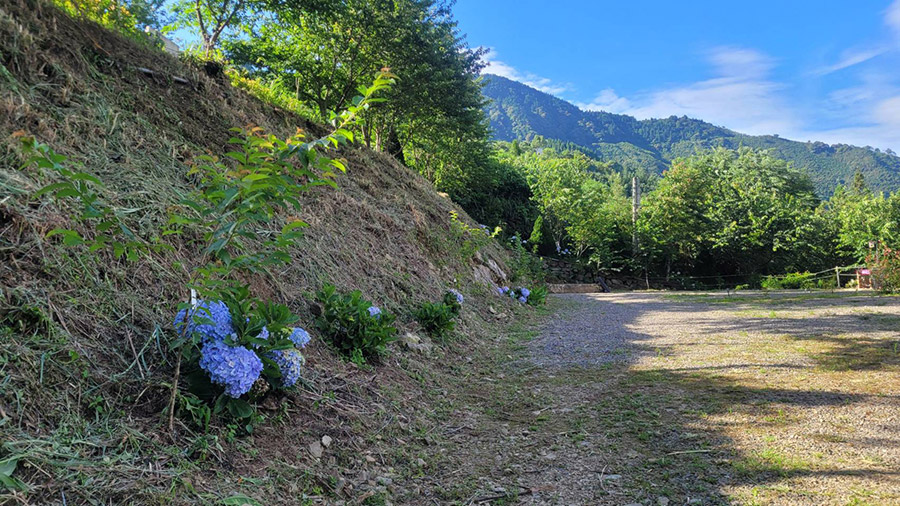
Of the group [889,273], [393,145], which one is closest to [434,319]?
[889,273]

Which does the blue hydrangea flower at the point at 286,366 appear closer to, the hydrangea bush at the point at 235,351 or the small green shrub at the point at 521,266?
the hydrangea bush at the point at 235,351

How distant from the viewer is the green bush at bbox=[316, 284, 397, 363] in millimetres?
3004

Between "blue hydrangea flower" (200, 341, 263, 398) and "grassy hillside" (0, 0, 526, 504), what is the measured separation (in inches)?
7.6

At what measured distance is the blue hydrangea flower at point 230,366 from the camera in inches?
70.1

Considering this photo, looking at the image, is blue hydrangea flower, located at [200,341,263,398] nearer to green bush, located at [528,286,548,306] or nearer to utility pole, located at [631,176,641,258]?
green bush, located at [528,286,548,306]

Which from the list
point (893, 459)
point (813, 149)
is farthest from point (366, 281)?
point (813, 149)

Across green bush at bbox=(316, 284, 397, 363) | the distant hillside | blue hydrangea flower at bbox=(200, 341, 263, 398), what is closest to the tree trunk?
green bush at bbox=(316, 284, 397, 363)

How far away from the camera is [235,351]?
181 centimetres

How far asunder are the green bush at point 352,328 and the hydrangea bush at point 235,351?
826 millimetres

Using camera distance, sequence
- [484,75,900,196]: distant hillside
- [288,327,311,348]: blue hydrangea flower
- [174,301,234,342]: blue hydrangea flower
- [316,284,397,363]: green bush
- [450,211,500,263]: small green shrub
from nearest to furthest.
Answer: [174,301,234,342]: blue hydrangea flower
[288,327,311,348]: blue hydrangea flower
[316,284,397,363]: green bush
[450,211,500,263]: small green shrub
[484,75,900,196]: distant hillside

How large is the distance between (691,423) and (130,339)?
284cm

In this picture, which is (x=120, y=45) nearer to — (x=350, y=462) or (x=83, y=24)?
(x=83, y=24)

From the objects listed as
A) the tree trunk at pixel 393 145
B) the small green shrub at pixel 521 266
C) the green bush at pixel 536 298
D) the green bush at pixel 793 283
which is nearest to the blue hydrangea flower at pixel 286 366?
the green bush at pixel 536 298

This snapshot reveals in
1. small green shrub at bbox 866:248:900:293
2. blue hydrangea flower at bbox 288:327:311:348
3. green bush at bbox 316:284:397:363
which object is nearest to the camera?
blue hydrangea flower at bbox 288:327:311:348
